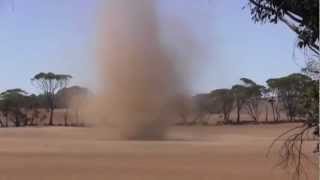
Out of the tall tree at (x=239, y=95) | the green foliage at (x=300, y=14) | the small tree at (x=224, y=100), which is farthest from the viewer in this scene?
the small tree at (x=224, y=100)

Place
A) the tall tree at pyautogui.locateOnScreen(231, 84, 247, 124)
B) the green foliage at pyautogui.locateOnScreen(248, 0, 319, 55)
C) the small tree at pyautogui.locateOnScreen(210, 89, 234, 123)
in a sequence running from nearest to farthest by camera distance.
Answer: the green foliage at pyautogui.locateOnScreen(248, 0, 319, 55) → the tall tree at pyautogui.locateOnScreen(231, 84, 247, 124) → the small tree at pyautogui.locateOnScreen(210, 89, 234, 123)

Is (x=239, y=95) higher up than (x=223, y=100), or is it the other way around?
(x=239, y=95)

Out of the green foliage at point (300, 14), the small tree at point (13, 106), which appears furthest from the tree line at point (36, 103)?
the green foliage at point (300, 14)

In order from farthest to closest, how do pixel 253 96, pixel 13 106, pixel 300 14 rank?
pixel 253 96
pixel 13 106
pixel 300 14

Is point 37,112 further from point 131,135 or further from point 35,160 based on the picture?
point 35,160

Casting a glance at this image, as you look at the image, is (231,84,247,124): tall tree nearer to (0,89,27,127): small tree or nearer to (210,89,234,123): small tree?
(210,89,234,123): small tree

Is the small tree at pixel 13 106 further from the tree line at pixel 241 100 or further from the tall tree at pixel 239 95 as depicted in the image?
the tall tree at pixel 239 95

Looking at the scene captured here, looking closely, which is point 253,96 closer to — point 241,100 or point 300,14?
point 241,100

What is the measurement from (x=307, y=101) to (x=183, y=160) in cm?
1977

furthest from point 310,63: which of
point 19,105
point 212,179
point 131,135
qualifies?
point 19,105

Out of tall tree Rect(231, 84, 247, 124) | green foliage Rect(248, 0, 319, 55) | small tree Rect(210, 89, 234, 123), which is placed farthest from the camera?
small tree Rect(210, 89, 234, 123)

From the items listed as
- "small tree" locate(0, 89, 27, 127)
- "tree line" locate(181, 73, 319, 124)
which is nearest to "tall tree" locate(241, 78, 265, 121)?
A: "tree line" locate(181, 73, 319, 124)

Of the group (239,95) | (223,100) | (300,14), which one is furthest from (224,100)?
(300,14)

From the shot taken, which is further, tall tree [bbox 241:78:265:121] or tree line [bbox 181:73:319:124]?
tall tree [bbox 241:78:265:121]
